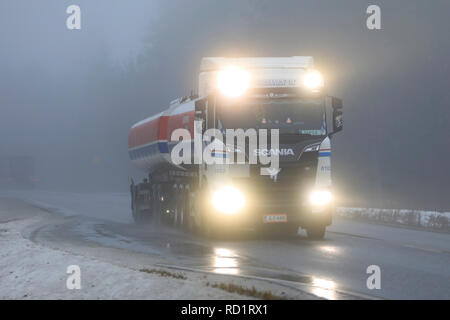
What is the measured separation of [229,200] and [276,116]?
213 cm

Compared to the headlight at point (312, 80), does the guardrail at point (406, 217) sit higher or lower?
lower

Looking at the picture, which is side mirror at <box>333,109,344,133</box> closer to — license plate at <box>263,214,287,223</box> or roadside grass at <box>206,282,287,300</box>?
license plate at <box>263,214,287,223</box>

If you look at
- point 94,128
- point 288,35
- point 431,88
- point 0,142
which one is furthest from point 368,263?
point 0,142

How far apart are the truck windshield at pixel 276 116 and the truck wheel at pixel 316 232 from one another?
2.41 metres

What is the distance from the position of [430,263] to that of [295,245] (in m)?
4.11

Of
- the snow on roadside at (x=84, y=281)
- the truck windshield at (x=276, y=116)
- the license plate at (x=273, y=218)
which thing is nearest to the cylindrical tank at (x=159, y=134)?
the truck windshield at (x=276, y=116)

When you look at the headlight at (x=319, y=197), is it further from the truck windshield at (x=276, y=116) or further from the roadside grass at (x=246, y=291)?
the roadside grass at (x=246, y=291)

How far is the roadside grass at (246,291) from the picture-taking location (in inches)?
331

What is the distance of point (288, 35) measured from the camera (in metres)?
61.0

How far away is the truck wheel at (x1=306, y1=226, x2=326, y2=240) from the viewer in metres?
17.8

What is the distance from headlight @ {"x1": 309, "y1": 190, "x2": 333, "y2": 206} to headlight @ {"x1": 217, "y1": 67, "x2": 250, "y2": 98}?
2779mm

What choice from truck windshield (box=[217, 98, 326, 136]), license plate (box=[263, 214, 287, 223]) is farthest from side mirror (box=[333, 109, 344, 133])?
license plate (box=[263, 214, 287, 223])

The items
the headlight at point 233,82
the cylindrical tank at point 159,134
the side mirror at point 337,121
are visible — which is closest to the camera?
the side mirror at point 337,121

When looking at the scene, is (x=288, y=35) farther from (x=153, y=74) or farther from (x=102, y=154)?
(x=102, y=154)
